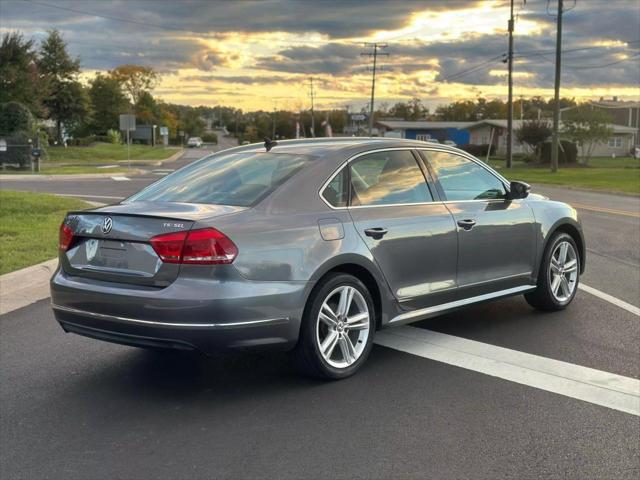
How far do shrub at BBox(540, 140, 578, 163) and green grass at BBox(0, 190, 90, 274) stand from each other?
47.9 m

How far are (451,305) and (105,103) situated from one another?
88846 millimetres

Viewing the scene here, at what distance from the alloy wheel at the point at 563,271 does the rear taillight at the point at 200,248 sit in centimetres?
376

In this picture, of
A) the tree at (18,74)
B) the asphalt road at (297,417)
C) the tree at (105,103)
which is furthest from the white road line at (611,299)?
the tree at (105,103)

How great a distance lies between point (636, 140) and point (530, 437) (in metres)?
101

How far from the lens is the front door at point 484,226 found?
5.86 metres

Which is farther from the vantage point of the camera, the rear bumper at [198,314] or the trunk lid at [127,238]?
the trunk lid at [127,238]

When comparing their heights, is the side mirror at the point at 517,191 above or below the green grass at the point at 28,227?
above

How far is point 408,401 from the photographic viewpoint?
4562 mm

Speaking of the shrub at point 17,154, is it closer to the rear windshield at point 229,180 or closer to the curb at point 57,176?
the curb at point 57,176

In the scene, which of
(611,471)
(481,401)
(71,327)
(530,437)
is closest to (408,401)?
(481,401)

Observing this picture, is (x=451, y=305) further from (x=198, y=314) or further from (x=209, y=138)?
(x=209, y=138)

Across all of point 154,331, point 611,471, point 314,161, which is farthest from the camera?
point 314,161

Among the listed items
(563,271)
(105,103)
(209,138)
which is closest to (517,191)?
(563,271)

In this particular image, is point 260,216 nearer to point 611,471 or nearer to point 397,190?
point 397,190
